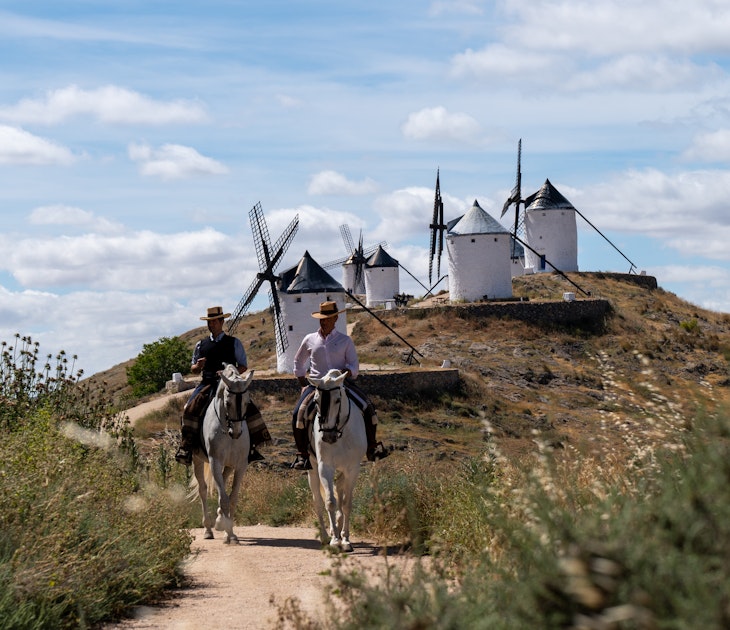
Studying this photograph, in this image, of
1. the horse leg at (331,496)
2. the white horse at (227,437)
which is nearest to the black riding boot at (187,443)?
the white horse at (227,437)

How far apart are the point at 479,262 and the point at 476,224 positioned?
2.76 meters

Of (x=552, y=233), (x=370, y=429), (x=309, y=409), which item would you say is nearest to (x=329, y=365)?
(x=309, y=409)

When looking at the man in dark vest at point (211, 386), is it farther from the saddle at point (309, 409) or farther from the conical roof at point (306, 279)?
the conical roof at point (306, 279)

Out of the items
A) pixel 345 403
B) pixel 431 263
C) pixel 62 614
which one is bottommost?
pixel 62 614

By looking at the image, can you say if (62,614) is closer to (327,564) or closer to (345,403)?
(327,564)

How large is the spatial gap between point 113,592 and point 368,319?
5237 centimetres

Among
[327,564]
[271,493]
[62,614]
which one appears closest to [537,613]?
[62,614]

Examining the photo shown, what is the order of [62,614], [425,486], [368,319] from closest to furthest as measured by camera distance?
[62,614]
[425,486]
[368,319]

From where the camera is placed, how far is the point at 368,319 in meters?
61.2

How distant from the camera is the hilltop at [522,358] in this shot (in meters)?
46.3

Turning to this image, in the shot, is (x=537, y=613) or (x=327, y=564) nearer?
(x=537, y=613)

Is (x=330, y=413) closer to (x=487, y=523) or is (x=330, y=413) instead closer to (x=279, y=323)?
(x=487, y=523)

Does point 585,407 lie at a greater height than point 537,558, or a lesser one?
greater

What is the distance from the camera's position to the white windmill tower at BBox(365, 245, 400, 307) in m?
78.8
